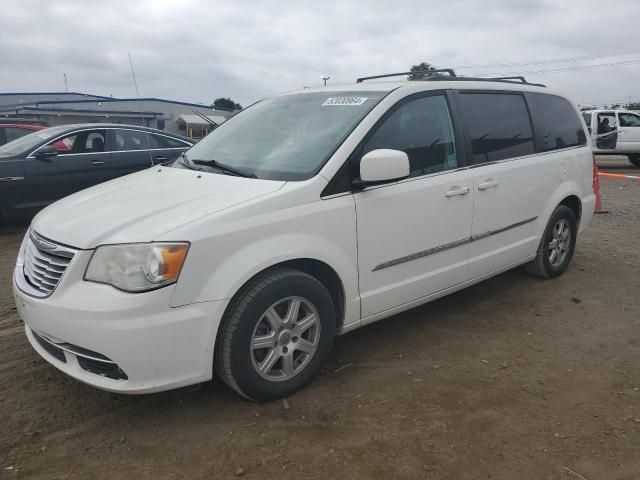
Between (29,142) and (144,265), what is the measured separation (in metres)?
5.84

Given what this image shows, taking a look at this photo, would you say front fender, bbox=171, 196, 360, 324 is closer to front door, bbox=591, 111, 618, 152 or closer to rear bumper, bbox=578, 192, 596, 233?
rear bumper, bbox=578, 192, 596, 233

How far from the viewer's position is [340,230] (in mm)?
3047

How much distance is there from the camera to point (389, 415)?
2.82m

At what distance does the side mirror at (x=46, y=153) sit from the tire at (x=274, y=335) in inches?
215

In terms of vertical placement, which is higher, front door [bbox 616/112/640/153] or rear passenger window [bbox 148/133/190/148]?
rear passenger window [bbox 148/133/190/148]

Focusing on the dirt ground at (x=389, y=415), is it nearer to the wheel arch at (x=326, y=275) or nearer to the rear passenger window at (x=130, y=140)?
the wheel arch at (x=326, y=275)

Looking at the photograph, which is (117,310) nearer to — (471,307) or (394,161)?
(394,161)

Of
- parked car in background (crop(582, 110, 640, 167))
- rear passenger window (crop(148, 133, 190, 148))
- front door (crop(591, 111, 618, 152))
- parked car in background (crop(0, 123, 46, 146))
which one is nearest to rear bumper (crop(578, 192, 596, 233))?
rear passenger window (crop(148, 133, 190, 148))

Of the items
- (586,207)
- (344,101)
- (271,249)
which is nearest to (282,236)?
(271,249)

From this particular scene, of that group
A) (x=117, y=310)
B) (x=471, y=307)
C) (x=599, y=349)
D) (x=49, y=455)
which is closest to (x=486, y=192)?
(x=471, y=307)

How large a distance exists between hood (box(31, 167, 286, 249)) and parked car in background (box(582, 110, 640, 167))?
52.4ft

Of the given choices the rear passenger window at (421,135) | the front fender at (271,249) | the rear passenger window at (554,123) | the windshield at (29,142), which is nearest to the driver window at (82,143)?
the windshield at (29,142)

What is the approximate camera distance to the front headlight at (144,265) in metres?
2.47

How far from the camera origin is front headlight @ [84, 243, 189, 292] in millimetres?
2469
